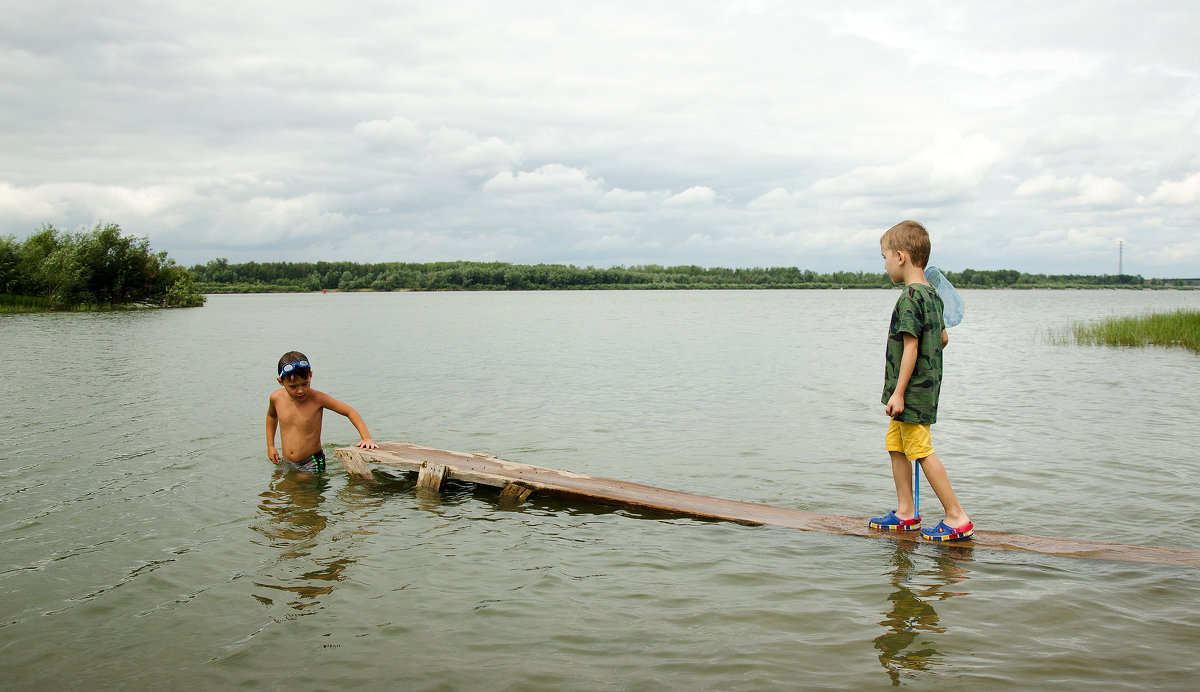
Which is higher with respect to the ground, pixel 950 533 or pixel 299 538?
pixel 950 533

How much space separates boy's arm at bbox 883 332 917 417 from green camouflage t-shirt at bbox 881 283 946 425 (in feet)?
0.17

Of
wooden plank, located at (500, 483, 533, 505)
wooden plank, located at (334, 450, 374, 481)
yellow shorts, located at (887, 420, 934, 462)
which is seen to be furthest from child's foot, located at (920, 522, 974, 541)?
wooden plank, located at (334, 450, 374, 481)

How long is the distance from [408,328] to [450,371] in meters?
24.1

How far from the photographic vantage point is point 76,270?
59.3 m

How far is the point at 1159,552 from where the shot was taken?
18.4ft

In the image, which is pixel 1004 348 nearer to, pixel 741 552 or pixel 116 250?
pixel 741 552

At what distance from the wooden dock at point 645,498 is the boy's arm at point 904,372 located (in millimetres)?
1223

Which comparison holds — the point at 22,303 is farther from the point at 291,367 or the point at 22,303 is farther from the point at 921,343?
the point at 921,343

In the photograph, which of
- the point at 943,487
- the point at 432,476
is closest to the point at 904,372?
the point at 943,487

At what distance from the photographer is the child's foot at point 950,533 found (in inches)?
228

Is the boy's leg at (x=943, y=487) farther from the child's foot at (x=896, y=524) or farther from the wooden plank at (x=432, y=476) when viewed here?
the wooden plank at (x=432, y=476)

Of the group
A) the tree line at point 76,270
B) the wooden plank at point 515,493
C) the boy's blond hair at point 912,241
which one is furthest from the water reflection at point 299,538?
the tree line at point 76,270

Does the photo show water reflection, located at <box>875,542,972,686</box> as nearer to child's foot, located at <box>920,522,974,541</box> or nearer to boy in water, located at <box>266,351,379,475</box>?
child's foot, located at <box>920,522,974,541</box>

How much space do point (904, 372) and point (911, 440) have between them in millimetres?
578
